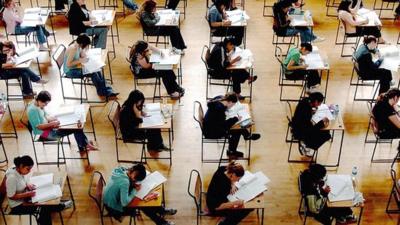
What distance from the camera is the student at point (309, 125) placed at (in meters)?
7.61

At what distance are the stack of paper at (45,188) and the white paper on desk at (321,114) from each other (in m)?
3.58

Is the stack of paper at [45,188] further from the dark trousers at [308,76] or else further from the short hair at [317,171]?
the dark trousers at [308,76]

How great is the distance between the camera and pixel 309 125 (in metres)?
7.70

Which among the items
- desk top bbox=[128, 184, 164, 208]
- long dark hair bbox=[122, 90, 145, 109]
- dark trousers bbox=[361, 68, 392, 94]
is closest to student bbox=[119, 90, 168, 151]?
long dark hair bbox=[122, 90, 145, 109]

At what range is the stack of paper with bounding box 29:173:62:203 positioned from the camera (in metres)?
6.46

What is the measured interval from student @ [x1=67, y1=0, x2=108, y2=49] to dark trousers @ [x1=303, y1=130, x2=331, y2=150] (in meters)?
4.44

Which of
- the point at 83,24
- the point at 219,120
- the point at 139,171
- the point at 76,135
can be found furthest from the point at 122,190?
the point at 83,24

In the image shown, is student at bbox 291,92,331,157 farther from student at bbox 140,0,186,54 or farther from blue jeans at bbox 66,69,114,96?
blue jeans at bbox 66,69,114,96

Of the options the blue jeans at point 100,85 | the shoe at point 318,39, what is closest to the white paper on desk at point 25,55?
the blue jeans at point 100,85

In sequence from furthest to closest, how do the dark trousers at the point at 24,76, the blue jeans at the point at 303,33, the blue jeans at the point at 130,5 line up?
the blue jeans at the point at 130,5 < the blue jeans at the point at 303,33 < the dark trousers at the point at 24,76

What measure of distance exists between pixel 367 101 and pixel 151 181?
463cm

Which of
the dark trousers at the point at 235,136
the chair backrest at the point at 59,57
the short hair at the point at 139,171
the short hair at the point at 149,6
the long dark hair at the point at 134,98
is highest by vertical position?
the short hair at the point at 149,6

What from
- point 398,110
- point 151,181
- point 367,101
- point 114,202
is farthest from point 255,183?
point 367,101

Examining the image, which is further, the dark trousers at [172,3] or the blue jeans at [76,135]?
the dark trousers at [172,3]
